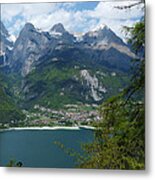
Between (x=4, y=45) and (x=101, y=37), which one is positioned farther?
(x=4, y=45)

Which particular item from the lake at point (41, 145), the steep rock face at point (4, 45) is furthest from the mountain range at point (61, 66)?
the lake at point (41, 145)

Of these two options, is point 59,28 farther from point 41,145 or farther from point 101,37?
point 41,145

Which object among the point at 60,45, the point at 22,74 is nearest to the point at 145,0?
the point at 60,45

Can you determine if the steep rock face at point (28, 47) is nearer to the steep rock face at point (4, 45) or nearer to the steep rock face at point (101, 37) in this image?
the steep rock face at point (4, 45)

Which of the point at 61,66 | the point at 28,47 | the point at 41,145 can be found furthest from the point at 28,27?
the point at 41,145

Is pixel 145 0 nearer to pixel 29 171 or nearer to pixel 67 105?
pixel 67 105

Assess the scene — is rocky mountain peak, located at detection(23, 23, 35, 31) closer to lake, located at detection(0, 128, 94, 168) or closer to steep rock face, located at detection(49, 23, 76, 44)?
steep rock face, located at detection(49, 23, 76, 44)

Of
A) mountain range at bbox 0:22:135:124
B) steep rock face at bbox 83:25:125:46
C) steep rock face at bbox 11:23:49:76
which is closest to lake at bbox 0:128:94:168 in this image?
mountain range at bbox 0:22:135:124
